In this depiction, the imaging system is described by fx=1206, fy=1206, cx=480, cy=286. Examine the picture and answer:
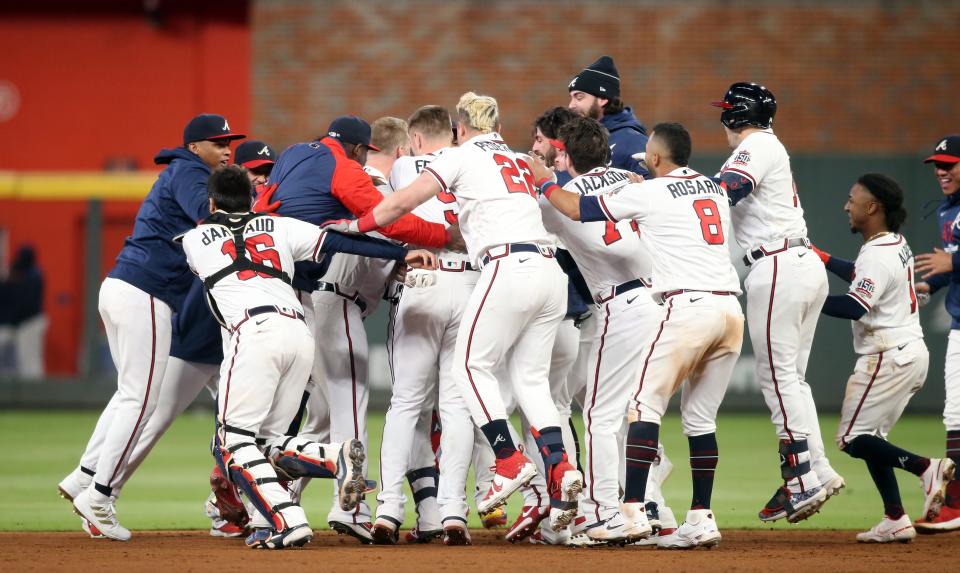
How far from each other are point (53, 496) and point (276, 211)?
3246 mm

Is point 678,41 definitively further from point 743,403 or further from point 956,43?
point 743,403

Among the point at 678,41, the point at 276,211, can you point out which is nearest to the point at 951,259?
the point at 276,211

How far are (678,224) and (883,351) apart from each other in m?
1.67

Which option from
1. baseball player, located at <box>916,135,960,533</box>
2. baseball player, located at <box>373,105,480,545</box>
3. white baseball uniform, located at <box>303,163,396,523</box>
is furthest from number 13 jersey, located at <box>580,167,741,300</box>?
baseball player, located at <box>916,135,960,533</box>

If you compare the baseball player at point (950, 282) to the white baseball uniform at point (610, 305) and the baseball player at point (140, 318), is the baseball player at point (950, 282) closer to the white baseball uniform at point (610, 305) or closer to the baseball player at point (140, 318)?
the white baseball uniform at point (610, 305)

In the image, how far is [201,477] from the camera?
958 cm

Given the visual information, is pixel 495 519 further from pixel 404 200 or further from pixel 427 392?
pixel 404 200

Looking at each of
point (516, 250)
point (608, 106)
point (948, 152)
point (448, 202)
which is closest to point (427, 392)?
point (516, 250)

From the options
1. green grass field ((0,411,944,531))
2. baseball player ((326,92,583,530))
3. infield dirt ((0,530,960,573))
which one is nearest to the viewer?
infield dirt ((0,530,960,573))

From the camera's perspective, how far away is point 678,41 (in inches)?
673

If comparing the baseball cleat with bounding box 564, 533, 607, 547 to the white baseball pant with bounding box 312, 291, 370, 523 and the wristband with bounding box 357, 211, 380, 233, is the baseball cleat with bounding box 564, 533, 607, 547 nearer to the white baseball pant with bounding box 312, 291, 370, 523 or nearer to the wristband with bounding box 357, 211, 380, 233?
the white baseball pant with bounding box 312, 291, 370, 523

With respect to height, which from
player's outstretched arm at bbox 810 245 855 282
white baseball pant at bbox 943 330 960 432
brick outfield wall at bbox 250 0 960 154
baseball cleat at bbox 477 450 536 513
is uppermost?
brick outfield wall at bbox 250 0 960 154

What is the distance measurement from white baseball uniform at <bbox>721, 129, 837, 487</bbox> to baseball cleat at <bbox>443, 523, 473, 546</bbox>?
1.86 m

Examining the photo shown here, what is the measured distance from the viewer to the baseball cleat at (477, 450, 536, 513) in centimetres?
581
